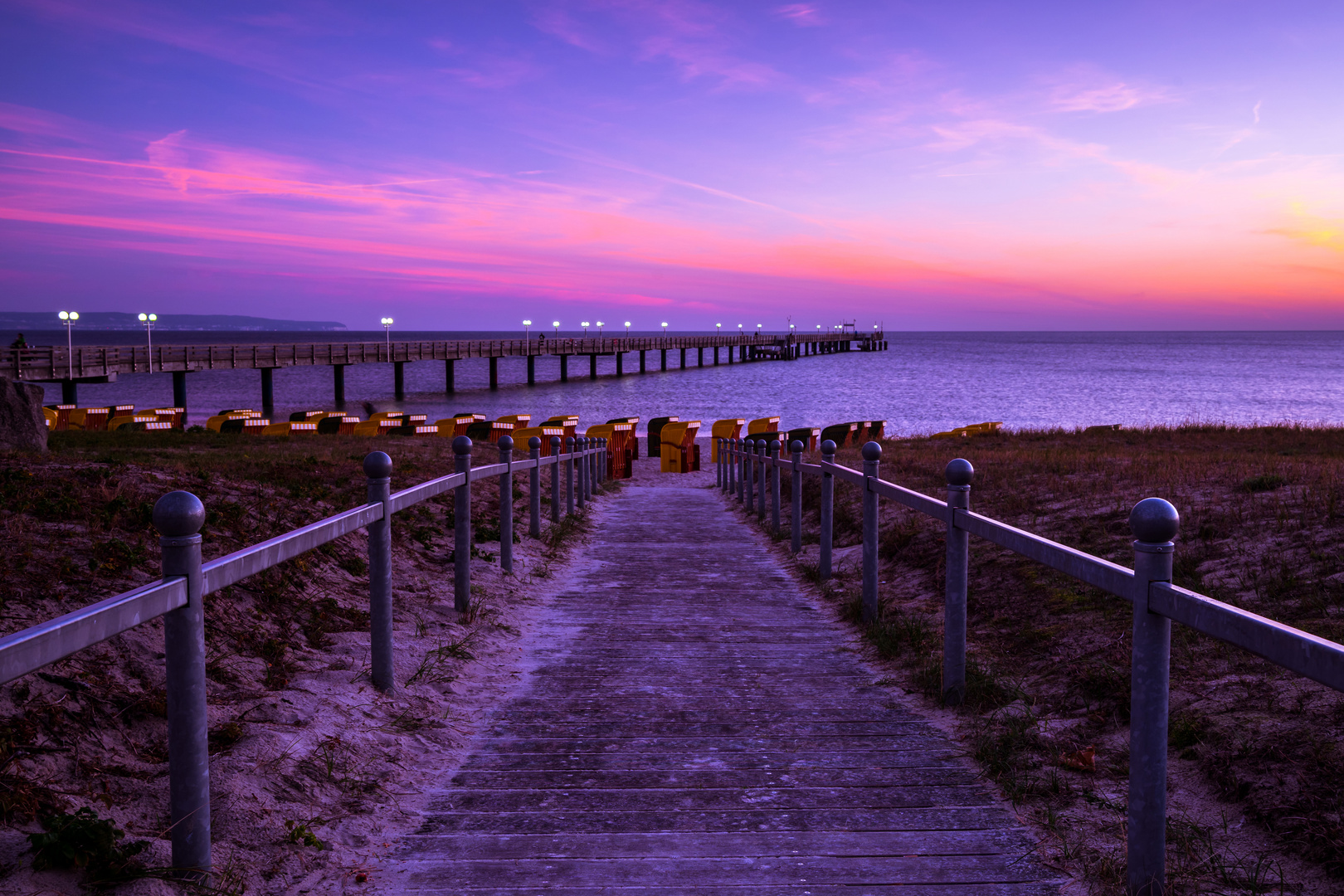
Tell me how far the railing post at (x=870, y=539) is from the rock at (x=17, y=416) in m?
9.71

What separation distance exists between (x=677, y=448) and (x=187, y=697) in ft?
76.3

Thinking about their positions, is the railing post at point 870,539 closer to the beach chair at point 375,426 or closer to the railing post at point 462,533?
the railing post at point 462,533

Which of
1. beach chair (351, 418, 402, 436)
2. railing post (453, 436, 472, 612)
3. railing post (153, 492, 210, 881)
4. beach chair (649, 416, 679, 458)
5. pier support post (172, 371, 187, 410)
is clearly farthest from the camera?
pier support post (172, 371, 187, 410)

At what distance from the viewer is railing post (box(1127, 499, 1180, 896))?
2.82 meters

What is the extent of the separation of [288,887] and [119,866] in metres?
0.51

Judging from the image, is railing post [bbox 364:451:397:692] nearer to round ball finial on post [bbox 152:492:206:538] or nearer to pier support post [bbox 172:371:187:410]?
round ball finial on post [bbox 152:492:206:538]

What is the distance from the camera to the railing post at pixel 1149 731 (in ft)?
9.25

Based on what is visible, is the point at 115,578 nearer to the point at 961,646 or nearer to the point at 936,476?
the point at 961,646

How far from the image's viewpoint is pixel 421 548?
8.62 metres

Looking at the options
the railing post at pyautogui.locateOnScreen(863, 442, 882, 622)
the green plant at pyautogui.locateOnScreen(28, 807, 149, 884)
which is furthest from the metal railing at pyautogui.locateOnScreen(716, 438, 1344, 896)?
the green plant at pyautogui.locateOnScreen(28, 807, 149, 884)

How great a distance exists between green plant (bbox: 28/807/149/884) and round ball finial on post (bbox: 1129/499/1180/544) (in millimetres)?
3067

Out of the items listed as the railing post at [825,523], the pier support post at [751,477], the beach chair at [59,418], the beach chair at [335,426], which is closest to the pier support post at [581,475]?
the pier support post at [751,477]

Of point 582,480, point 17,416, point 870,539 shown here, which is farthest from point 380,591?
point 582,480

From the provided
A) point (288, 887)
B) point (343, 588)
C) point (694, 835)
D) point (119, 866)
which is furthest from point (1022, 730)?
point (343, 588)
